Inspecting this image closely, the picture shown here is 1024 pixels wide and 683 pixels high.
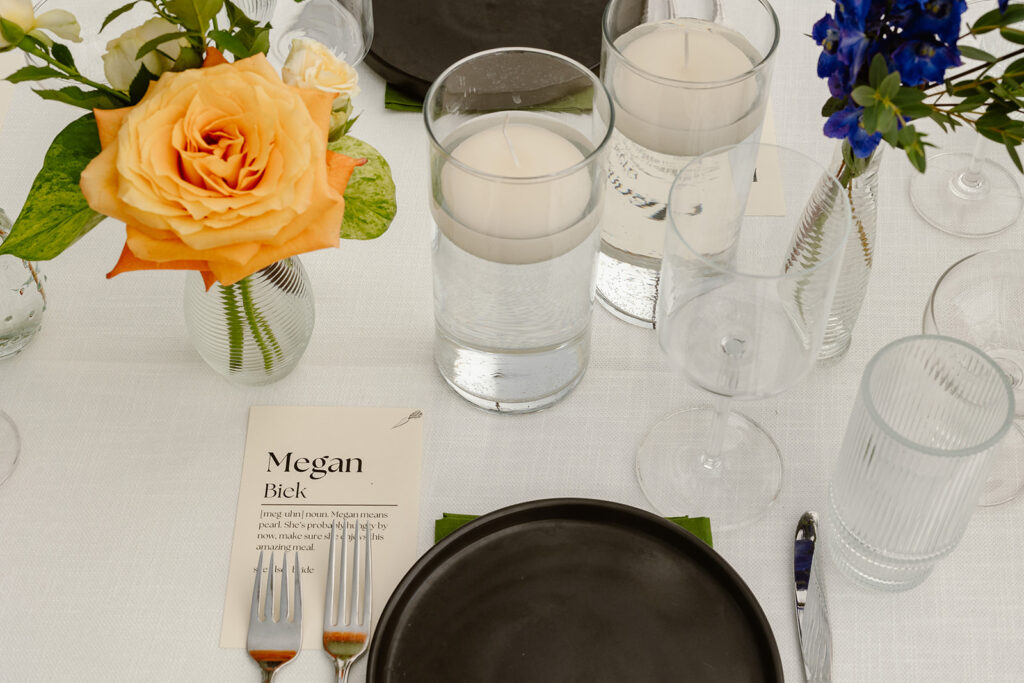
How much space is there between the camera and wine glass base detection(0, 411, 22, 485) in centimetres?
86

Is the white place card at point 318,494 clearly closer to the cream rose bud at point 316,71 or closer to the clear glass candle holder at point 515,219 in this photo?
the clear glass candle holder at point 515,219

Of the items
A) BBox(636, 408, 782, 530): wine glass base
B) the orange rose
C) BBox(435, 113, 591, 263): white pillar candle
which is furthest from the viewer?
BBox(636, 408, 782, 530): wine glass base

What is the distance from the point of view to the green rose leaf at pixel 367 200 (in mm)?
741

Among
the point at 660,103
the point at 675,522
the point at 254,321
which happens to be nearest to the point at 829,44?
the point at 660,103

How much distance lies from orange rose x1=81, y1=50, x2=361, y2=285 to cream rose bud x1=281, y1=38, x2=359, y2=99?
1.0 inches

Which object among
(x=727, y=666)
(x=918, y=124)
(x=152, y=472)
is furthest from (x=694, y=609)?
(x=918, y=124)

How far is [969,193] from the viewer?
3.27 feet

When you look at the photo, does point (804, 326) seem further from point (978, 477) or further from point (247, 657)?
point (247, 657)

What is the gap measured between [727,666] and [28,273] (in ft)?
2.21

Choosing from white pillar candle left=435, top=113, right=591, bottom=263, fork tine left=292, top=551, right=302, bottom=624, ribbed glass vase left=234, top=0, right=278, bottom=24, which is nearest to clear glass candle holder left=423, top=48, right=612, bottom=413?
white pillar candle left=435, top=113, right=591, bottom=263

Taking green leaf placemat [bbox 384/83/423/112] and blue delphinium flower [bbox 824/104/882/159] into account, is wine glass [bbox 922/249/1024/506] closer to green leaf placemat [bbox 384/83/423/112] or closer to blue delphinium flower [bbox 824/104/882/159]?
blue delphinium flower [bbox 824/104/882/159]

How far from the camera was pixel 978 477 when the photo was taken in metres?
0.66

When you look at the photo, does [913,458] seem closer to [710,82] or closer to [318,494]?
[710,82]

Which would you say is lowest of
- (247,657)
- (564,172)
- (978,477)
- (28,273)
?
(247,657)
